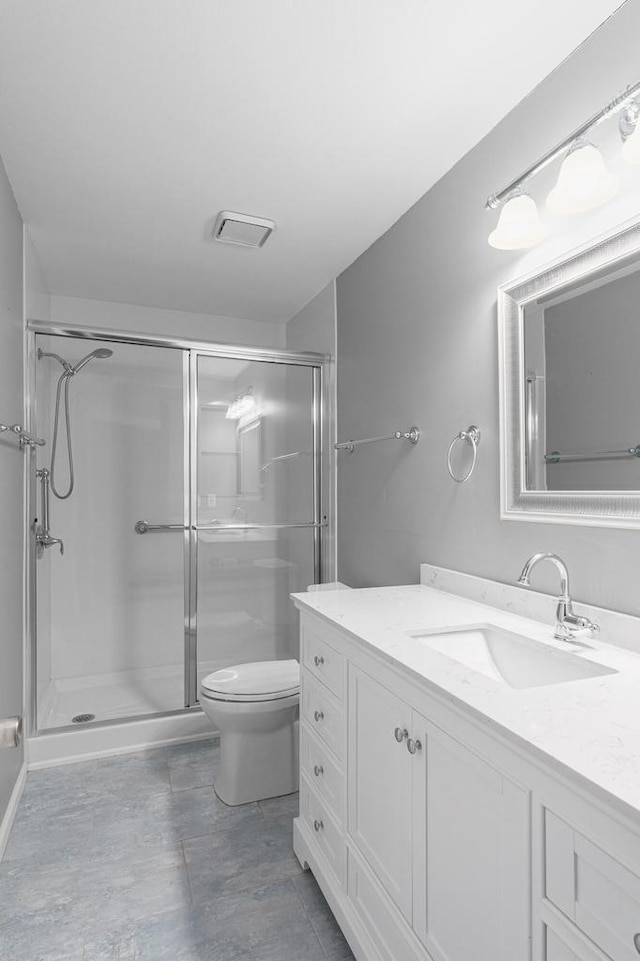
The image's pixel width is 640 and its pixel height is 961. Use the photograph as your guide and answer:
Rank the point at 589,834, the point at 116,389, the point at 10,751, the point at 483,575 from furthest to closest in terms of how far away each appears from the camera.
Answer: the point at 116,389 < the point at 10,751 < the point at 483,575 < the point at 589,834

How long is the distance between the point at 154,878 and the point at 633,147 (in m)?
2.32

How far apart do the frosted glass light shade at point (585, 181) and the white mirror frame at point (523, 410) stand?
0.31 ft

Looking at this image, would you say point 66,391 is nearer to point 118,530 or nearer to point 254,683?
point 118,530

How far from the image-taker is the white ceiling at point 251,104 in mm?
1311

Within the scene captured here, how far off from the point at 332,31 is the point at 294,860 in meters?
2.39

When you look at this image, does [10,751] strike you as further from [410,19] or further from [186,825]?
[410,19]

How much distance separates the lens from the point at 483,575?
1.71 meters

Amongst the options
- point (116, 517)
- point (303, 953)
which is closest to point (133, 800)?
point (303, 953)

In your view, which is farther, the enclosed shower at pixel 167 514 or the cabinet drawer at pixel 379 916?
the enclosed shower at pixel 167 514

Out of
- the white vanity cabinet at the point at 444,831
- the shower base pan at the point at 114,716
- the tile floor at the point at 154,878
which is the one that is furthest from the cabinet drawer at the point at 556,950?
the shower base pan at the point at 114,716

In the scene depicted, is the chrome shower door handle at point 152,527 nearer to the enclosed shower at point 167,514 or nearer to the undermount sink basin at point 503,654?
the enclosed shower at point 167,514

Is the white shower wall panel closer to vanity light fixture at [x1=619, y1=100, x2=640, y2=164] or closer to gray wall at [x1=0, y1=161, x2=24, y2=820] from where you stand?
gray wall at [x1=0, y1=161, x2=24, y2=820]

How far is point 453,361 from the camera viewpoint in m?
1.89

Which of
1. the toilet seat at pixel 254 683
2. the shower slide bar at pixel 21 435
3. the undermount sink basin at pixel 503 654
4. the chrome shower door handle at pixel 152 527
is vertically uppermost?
the shower slide bar at pixel 21 435
